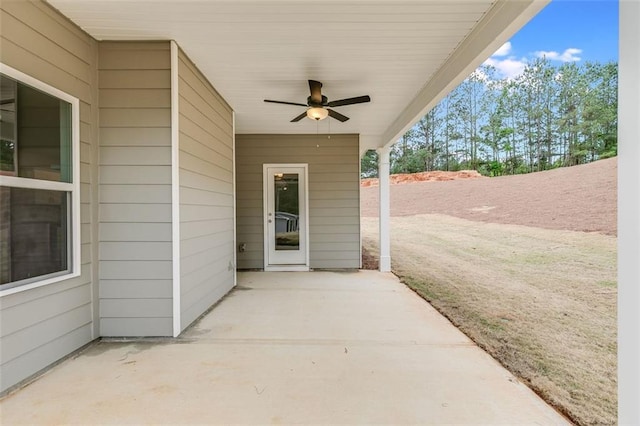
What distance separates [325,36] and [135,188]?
2.02 metres

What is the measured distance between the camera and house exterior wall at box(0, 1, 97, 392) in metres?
1.95

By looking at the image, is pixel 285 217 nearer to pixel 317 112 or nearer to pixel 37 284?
pixel 317 112

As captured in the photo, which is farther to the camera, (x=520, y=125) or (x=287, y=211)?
(x=520, y=125)

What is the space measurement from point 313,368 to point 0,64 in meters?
2.68

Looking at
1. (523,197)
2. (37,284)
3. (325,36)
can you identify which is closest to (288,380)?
(37,284)

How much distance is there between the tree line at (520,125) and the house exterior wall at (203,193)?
12845 millimetres

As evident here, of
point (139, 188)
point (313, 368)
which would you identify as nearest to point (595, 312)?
point (313, 368)

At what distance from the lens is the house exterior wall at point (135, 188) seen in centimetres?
270

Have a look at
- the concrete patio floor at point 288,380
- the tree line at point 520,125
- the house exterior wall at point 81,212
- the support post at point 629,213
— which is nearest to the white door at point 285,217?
the concrete patio floor at point 288,380

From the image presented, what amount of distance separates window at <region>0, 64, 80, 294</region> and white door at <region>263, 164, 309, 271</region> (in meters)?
3.60

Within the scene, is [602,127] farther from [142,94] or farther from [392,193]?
[142,94]

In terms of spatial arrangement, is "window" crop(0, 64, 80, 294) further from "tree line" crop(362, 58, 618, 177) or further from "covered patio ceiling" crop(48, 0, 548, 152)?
"tree line" crop(362, 58, 618, 177)

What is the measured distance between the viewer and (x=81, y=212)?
8.19ft

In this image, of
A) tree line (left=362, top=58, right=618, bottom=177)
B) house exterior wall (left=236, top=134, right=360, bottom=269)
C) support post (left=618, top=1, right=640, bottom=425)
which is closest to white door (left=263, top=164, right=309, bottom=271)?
house exterior wall (left=236, top=134, right=360, bottom=269)
